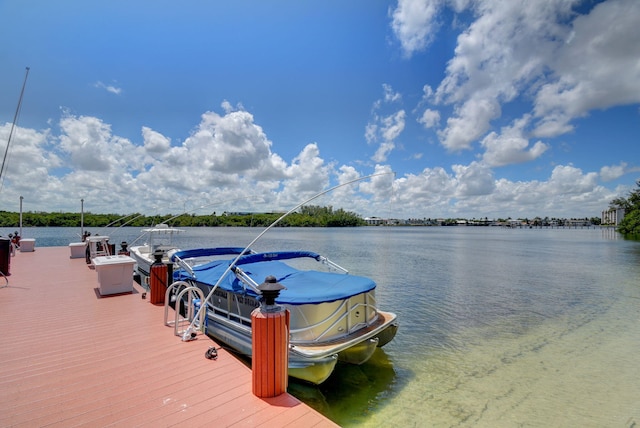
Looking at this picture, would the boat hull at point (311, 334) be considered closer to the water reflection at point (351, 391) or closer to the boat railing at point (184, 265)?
the water reflection at point (351, 391)

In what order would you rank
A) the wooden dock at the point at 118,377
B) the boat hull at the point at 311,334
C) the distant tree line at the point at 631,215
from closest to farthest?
the wooden dock at the point at 118,377 < the boat hull at the point at 311,334 < the distant tree line at the point at 631,215

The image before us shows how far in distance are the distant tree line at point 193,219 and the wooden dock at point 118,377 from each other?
472 centimetres

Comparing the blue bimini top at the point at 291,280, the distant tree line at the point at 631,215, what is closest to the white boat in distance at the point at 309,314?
the blue bimini top at the point at 291,280

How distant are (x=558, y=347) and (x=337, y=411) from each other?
7.40m

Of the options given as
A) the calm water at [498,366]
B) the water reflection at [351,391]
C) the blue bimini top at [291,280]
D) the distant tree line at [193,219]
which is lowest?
the calm water at [498,366]

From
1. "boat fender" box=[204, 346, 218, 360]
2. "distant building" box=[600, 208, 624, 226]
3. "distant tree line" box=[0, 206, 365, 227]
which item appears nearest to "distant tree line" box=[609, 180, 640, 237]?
"distant building" box=[600, 208, 624, 226]

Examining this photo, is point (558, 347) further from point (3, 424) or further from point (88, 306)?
point (88, 306)

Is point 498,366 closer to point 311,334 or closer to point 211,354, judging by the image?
point 311,334

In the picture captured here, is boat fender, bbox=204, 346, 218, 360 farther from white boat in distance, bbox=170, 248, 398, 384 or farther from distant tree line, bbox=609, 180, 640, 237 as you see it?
distant tree line, bbox=609, 180, 640, 237

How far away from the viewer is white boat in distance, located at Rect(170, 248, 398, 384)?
212 inches

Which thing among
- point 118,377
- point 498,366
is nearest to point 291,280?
point 118,377

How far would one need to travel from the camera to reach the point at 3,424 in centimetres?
314

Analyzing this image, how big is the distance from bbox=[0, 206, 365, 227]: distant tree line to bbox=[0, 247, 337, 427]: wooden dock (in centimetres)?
472

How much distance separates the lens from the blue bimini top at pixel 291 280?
5.75 metres
